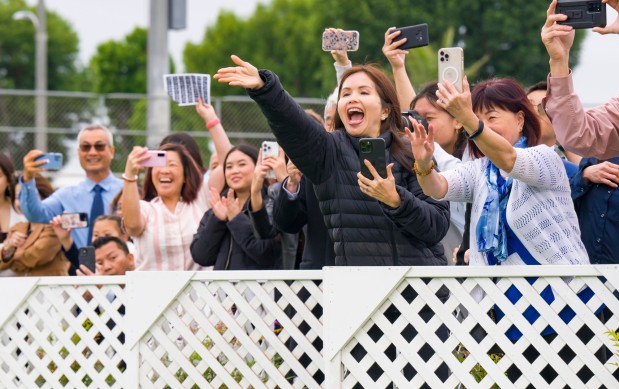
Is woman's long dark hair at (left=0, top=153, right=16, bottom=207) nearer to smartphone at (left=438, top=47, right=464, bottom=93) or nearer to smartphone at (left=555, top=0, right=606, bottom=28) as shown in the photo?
smartphone at (left=438, top=47, right=464, bottom=93)

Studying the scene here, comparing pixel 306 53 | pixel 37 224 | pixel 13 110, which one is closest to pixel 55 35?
pixel 306 53

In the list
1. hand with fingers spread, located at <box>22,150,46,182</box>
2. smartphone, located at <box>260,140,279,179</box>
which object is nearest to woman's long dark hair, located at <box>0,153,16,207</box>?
hand with fingers spread, located at <box>22,150,46,182</box>

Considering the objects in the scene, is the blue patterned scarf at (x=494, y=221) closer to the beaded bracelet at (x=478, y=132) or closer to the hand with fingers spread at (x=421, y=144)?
the hand with fingers spread at (x=421, y=144)

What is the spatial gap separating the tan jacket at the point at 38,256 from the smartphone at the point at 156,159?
4.65 feet

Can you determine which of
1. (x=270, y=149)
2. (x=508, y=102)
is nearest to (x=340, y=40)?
(x=270, y=149)

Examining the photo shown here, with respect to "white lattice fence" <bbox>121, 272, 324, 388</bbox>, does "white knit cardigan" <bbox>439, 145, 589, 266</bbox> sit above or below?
above

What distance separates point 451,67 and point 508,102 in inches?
25.3

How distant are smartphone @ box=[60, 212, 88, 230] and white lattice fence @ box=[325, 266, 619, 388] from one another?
3.80 meters

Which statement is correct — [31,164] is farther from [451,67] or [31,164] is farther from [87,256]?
[451,67]

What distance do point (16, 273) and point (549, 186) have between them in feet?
16.8

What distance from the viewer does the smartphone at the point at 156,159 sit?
28.1 feet

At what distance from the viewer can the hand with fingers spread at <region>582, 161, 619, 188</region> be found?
22.1 feet

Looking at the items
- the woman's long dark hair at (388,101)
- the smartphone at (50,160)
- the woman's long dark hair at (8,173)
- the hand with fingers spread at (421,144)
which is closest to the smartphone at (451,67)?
the hand with fingers spread at (421,144)

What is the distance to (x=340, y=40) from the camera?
25.4ft
